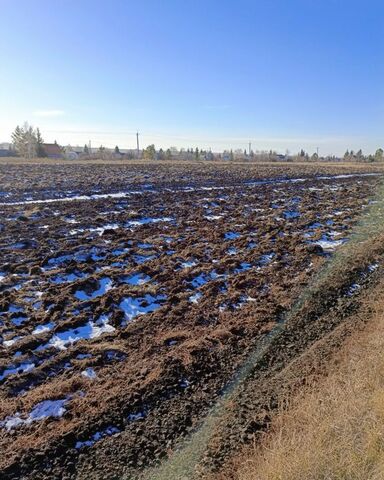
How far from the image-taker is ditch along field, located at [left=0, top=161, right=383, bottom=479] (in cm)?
422

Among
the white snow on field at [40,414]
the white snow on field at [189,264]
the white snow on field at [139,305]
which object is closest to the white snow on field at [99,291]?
the white snow on field at [139,305]

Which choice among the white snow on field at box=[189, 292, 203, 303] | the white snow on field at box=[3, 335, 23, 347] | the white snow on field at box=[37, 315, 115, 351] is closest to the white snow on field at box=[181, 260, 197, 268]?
the white snow on field at box=[189, 292, 203, 303]

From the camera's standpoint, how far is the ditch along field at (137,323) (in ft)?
13.9

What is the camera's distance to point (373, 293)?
7.88 metres

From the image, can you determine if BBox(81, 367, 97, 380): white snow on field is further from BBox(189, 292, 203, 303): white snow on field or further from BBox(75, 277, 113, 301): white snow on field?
BBox(189, 292, 203, 303): white snow on field

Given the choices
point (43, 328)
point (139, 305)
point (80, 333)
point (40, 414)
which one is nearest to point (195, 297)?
point (139, 305)

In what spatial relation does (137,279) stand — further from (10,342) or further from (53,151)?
(53,151)

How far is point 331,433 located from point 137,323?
3.88m

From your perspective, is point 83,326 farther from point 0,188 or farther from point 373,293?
point 0,188

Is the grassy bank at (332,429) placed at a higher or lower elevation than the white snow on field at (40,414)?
higher

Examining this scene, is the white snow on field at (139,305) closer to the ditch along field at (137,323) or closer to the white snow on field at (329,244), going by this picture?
the ditch along field at (137,323)

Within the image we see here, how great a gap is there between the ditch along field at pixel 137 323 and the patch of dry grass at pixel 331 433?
441mm

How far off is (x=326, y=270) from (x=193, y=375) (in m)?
5.20

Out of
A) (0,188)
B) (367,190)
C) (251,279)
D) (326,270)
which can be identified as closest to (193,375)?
(251,279)
